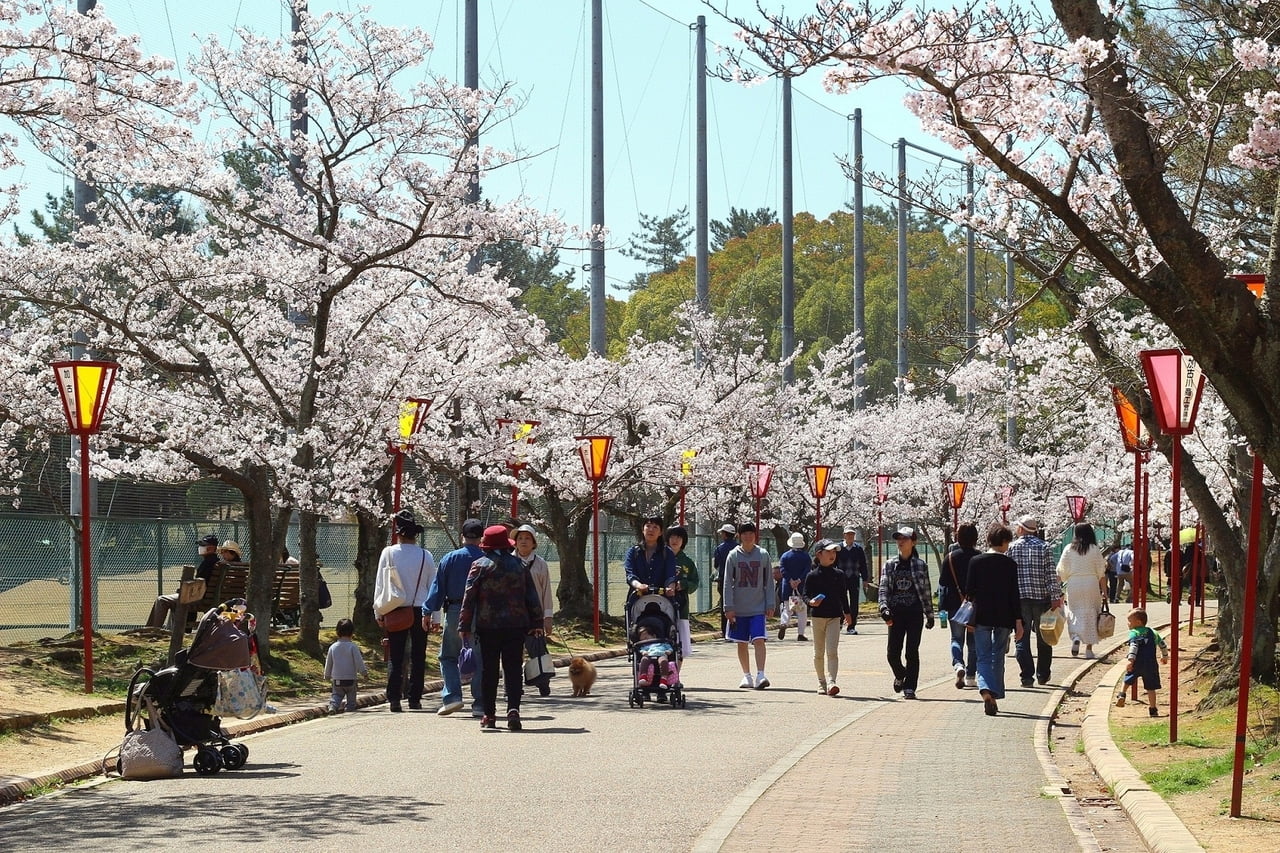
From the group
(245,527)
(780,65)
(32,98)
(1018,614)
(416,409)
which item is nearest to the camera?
(780,65)

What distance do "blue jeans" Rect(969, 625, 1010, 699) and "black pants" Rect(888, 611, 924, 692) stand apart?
126cm

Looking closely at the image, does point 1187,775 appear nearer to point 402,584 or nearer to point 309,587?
point 402,584

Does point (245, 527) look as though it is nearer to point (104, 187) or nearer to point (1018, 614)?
point (104, 187)

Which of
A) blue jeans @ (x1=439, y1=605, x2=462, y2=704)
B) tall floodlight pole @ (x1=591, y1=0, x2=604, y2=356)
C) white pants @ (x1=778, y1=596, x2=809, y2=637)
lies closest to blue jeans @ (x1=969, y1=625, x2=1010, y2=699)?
blue jeans @ (x1=439, y1=605, x2=462, y2=704)

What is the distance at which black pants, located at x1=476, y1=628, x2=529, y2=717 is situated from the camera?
1383cm

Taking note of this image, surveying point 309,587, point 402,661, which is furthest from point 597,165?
point 402,661

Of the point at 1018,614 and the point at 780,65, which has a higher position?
the point at 780,65

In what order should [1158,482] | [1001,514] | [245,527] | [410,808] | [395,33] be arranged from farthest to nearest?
[1001,514]
[1158,482]
[245,527]
[395,33]
[410,808]

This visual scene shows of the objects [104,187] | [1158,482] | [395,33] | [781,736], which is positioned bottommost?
[781,736]

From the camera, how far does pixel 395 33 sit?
1986 centimetres

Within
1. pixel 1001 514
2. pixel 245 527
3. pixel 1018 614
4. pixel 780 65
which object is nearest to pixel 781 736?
pixel 1018 614

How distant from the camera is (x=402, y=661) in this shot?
16047 mm

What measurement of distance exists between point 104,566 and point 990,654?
1651 centimetres

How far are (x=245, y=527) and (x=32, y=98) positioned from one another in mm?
17861
